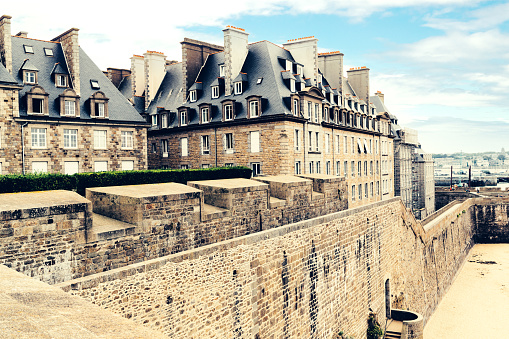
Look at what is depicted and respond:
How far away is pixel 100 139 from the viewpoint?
1048 inches

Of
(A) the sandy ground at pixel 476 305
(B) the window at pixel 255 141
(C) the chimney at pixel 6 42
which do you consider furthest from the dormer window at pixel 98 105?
(A) the sandy ground at pixel 476 305

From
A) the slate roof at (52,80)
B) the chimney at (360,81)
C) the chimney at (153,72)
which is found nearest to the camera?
the slate roof at (52,80)

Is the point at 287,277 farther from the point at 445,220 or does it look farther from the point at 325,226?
the point at 445,220

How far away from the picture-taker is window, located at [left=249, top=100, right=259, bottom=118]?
28.5m

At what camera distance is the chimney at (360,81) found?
43.8 m

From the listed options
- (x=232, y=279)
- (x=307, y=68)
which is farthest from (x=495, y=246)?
(x=232, y=279)

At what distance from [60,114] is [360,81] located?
101 ft

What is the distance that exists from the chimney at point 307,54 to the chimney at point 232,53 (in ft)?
15.3

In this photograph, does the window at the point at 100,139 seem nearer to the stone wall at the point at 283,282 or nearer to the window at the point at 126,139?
the window at the point at 126,139

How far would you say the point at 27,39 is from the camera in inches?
1033

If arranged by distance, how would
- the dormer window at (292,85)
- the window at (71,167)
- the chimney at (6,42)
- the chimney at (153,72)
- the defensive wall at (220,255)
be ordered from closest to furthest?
the defensive wall at (220,255) < the chimney at (6,42) < the window at (71,167) < the dormer window at (292,85) < the chimney at (153,72)

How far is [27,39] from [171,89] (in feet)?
41.3

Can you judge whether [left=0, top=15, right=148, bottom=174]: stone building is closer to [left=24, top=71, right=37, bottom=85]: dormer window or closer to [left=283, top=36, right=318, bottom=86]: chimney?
[left=24, top=71, right=37, bottom=85]: dormer window

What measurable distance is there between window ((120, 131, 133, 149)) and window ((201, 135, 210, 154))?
6039mm
